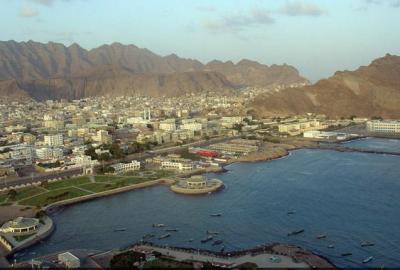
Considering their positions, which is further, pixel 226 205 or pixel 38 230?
pixel 226 205

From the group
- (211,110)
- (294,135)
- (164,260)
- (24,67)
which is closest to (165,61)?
(24,67)

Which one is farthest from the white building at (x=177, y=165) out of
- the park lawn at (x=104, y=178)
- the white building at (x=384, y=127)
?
the white building at (x=384, y=127)

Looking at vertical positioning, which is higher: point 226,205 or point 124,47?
point 124,47

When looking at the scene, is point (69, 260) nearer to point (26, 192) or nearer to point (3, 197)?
point (3, 197)

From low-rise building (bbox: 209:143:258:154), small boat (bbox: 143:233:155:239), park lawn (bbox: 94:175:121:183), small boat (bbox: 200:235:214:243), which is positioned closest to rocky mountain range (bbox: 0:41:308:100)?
low-rise building (bbox: 209:143:258:154)

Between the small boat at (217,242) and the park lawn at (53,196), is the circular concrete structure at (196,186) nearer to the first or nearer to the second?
the park lawn at (53,196)

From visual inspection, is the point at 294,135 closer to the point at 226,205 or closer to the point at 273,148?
the point at 273,148
